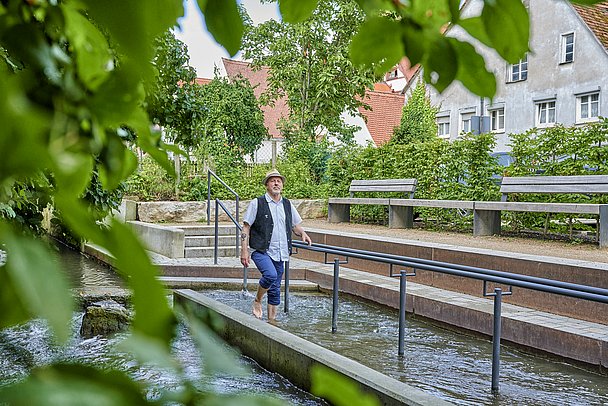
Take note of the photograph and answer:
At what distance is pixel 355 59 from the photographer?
31.4 inches

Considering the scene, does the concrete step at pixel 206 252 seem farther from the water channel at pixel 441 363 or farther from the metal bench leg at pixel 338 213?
the water channel at pixel 441 363

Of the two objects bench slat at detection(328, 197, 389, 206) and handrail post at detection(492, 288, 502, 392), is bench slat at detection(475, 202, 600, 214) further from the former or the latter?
handrail post at detection(492, 288, 502, 392)

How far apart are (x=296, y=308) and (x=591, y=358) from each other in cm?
400

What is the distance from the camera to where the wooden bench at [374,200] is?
15.4 meters

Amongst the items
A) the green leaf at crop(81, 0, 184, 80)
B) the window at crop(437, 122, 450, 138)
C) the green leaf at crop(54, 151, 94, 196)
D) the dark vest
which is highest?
the window at crop(437, 122, 450, 138)

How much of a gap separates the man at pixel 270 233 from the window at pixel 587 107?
904 inches

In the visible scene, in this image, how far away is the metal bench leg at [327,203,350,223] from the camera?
1741 cm

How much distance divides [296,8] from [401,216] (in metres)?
14.9

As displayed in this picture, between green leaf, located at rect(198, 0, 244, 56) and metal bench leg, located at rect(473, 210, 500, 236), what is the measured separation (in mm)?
12983

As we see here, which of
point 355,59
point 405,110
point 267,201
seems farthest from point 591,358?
point 405,110

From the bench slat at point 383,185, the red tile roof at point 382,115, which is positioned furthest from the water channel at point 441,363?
the red tile roof at point 382,115

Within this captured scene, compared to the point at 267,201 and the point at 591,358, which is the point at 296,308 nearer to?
the point at 267,201

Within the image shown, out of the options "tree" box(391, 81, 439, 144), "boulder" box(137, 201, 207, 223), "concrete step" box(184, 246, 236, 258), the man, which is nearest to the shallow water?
the man

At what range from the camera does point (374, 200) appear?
51.0 feet
